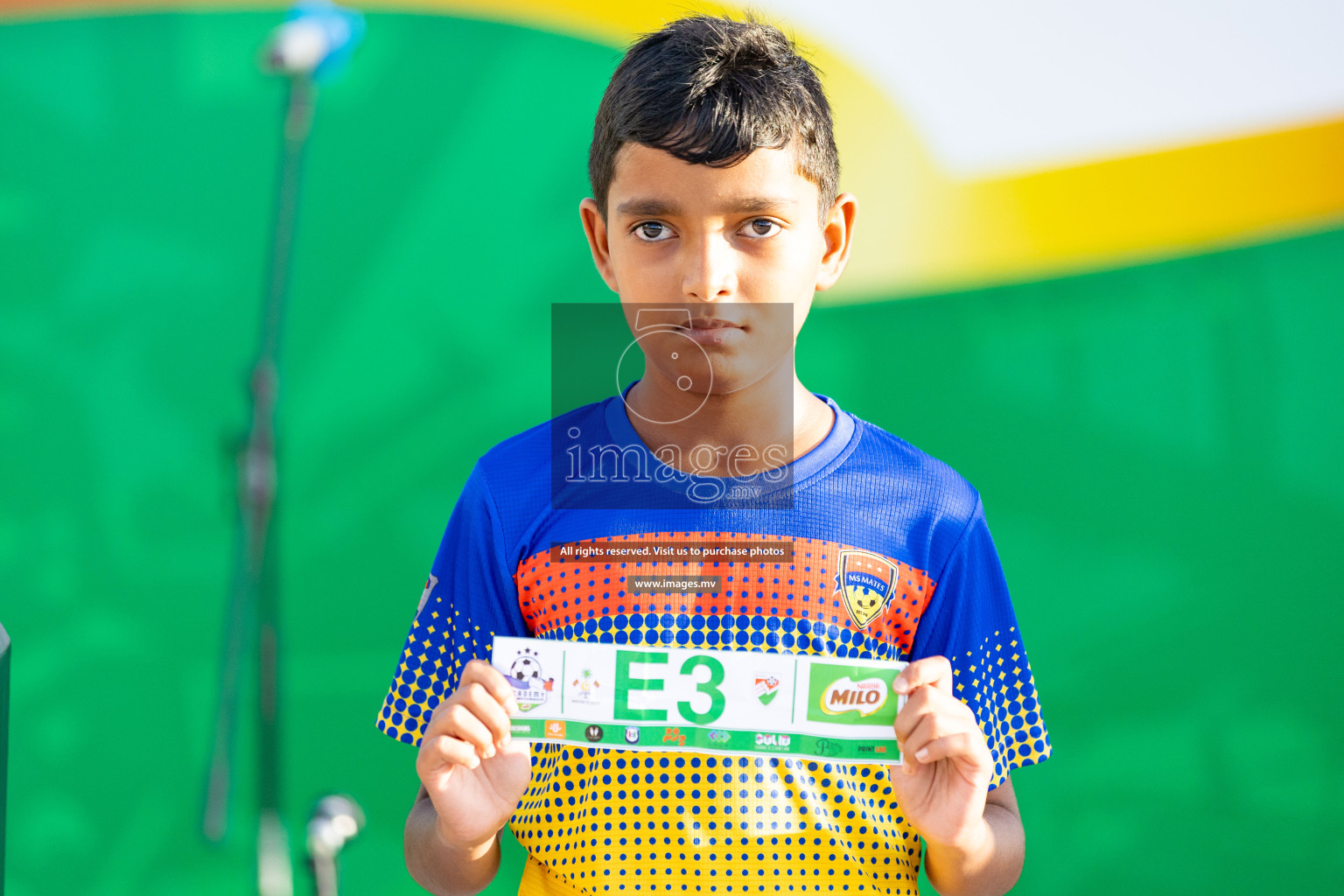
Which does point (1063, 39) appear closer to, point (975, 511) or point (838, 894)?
point (975, 511)

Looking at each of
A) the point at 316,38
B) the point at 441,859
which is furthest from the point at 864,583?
the point at 316,38

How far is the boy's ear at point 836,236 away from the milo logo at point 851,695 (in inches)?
17.6

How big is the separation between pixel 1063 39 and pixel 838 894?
1392 mm

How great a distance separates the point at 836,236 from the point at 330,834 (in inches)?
51.1

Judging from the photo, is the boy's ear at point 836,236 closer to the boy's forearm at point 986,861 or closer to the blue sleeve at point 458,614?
the blue sleeve at point 458,614

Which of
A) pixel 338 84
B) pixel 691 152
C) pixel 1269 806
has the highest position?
pixel 338 84

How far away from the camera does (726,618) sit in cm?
124

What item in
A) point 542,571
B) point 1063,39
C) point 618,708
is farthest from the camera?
point 1063,39

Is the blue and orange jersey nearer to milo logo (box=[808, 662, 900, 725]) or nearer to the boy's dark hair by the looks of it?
milo logo (box=[808, 662, 900, 725])

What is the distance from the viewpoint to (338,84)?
1893mm

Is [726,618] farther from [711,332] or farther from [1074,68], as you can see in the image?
[1074,68]

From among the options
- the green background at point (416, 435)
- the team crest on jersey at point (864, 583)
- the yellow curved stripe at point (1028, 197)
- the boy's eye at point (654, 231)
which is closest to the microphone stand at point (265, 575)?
the green background at point (416, 435)

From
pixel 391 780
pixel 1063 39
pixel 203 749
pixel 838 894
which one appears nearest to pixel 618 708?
pixel 838 894

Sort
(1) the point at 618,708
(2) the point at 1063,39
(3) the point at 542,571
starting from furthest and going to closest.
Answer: (2) the point at 1063,39 < (3) the point at 542,571 < (1) the point at 618,708
